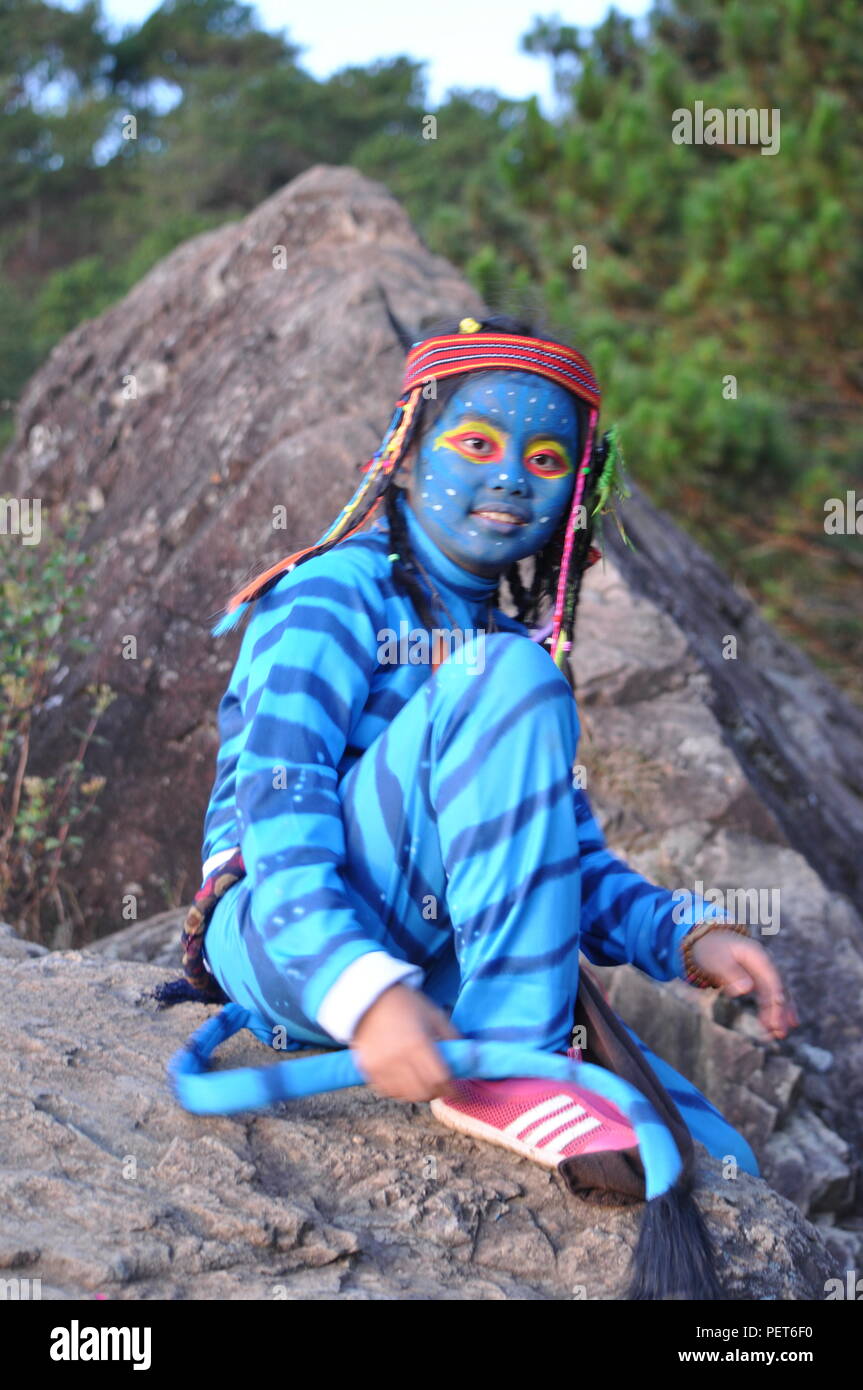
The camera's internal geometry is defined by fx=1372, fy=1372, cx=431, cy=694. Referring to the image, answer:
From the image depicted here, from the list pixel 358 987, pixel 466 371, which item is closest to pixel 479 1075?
pixel 358 987

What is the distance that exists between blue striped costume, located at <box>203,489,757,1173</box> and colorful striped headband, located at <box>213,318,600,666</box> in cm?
15

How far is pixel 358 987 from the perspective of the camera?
56.9 inches

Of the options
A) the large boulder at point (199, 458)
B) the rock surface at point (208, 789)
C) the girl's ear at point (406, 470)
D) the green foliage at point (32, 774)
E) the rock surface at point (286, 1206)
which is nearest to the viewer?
the rock surface at point (286, 1206)

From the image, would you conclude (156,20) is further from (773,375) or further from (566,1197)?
(566,1197)

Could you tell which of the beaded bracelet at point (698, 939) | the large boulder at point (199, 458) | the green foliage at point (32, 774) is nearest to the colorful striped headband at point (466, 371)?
the beaded bracelet at point (698, 939)

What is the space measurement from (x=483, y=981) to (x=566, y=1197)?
0.29 meters

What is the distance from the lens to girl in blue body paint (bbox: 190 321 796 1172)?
5.04ft

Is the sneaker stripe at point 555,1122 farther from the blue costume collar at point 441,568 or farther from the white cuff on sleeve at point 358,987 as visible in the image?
the blue costume collar at point 441,568

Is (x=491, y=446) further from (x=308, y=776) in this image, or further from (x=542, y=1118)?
(x=542, y=1118)

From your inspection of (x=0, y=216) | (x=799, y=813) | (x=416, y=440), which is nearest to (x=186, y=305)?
(x=799, y=813)

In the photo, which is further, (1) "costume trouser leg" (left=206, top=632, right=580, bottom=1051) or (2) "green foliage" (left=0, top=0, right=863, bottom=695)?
(2) "green foliage" (left=0, top=0, right=863, bottom=695)

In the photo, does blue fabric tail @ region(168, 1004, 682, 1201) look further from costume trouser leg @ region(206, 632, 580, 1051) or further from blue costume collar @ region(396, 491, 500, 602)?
blue costume collar @ region(396, 491, 500, 602)

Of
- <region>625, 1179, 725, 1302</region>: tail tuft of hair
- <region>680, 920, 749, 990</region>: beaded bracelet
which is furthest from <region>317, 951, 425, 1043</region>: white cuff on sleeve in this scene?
<region>680, 920, 749, 990</region>: beaded bracelet

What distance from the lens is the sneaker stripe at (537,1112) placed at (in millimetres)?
1603
